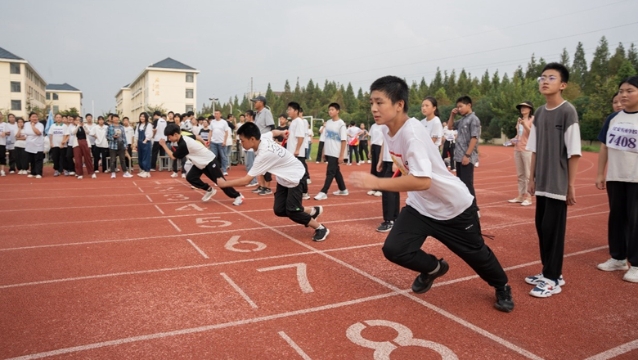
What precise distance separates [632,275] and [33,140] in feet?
49.2

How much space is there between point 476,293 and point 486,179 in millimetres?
11368

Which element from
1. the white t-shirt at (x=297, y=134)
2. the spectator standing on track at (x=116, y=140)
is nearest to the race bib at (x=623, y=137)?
the white t-shirt at (x=297, y=134)

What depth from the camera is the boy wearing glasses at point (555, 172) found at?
12.7 feet

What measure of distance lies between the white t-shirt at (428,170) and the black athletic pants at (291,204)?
2.45 metres

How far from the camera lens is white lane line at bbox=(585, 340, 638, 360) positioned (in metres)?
2.86

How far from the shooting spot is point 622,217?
4.70 metres

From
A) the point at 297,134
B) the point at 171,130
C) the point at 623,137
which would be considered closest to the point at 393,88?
the point at 623,137

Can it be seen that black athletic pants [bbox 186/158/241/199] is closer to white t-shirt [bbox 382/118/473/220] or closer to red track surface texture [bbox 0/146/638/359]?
red track surface texture [bbox 0/146/638/359]

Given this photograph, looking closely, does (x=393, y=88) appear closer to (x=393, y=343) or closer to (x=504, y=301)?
(x=393, y=343)

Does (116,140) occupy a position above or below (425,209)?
above

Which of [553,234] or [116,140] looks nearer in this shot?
[553,234]

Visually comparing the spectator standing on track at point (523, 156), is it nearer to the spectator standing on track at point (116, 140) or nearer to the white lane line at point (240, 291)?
the white lane line at point (240, 291)

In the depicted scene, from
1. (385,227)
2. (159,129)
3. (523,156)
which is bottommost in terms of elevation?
(385,227)

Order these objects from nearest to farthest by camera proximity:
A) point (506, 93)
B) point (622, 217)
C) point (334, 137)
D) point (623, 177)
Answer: point (623, 177) < point (622, 217) < point (334, 137) < point (506, 93)
